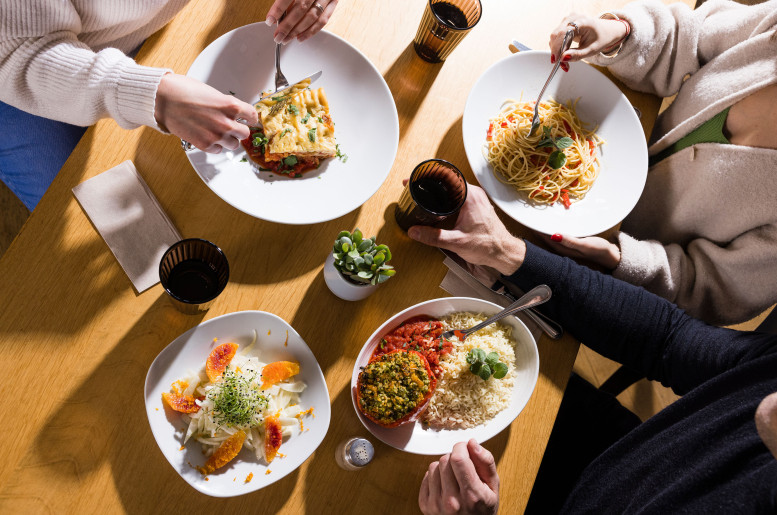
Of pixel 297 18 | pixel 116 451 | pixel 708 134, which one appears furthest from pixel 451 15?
pixel 116 451

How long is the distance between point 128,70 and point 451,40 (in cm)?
86

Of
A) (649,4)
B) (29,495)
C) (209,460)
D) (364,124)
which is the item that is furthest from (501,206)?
(29,495)

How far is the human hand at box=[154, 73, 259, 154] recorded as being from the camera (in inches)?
48.1

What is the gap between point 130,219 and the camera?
50.6 inches

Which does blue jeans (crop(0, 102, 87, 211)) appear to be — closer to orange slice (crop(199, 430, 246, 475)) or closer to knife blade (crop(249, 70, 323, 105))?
knife blade (crop(249, 70, 323, 105))

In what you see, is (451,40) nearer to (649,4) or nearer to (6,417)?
(649,4)

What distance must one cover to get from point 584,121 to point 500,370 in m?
0.88

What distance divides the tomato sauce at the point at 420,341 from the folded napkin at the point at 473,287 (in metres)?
0.16

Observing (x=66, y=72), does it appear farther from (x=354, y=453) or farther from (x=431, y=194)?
(x=354, y=453)

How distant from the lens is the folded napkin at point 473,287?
1.46 metres

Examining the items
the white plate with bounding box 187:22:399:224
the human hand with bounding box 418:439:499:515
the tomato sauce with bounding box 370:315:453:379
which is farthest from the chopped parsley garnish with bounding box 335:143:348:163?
the human hand with bounding box 418:439:499:515

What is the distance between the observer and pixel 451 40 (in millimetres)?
1474

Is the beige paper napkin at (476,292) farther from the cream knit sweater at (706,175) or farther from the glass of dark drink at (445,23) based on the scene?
the glass of dark drink at (445,23)

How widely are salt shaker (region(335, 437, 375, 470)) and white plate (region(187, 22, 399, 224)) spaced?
56cm
